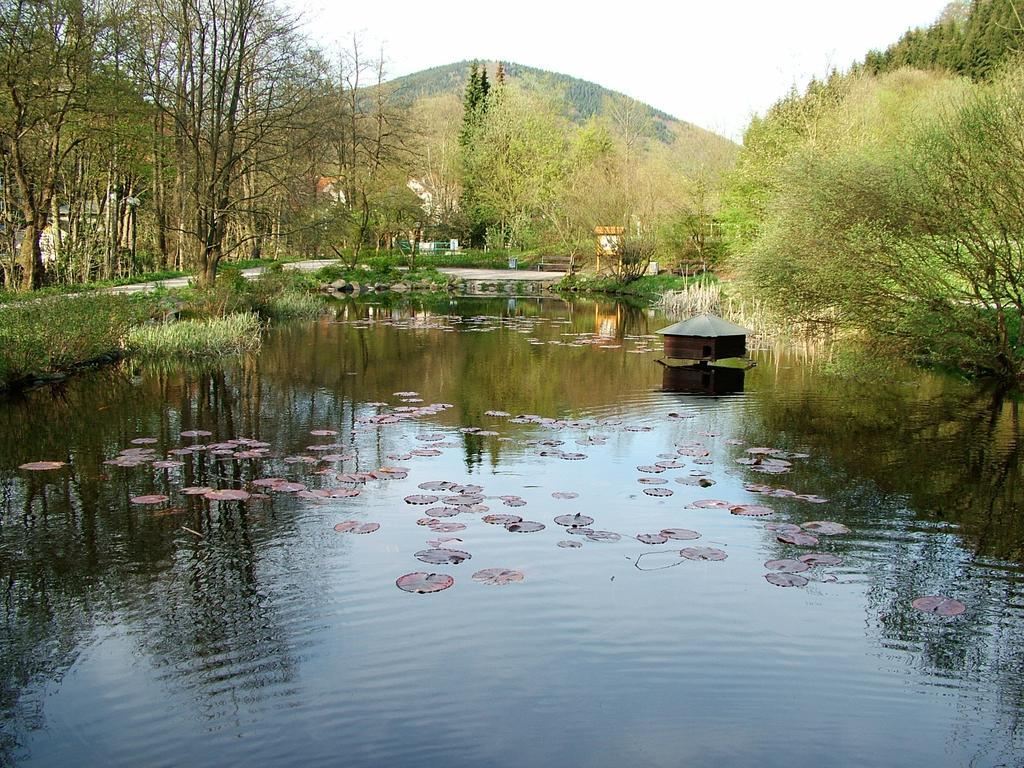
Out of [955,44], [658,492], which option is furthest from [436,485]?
[955,44]

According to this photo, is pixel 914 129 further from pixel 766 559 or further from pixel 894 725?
pixel 894 725

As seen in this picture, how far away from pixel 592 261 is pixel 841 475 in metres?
34.6

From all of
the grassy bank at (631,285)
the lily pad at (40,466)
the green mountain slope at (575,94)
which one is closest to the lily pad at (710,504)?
the lily pad at (40,466)

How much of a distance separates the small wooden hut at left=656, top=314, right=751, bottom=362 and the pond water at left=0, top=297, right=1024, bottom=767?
4.88 meters

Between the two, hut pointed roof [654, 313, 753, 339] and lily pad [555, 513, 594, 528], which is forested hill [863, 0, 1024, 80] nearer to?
hut pointed roof [654, 313, 753, 339]

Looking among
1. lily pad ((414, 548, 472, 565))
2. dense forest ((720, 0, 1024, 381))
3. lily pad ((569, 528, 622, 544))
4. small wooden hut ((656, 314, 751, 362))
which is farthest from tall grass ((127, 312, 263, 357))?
lily pad ((569, 528, 622, 544))

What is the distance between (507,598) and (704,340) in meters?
11.0

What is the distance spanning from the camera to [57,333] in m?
12.9

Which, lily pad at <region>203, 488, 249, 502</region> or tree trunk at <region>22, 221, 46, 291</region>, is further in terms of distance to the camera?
tree trunk at <region>22, 221, 46, 291</region>

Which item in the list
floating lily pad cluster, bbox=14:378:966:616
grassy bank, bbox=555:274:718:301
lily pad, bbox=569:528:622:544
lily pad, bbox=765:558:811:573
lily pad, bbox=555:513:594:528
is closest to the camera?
lily pad, bbox=765:558:811:573

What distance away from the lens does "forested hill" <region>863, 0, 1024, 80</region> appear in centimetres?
4547

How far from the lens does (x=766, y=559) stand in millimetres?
5965

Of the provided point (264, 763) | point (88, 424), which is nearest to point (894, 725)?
point (264, 763)

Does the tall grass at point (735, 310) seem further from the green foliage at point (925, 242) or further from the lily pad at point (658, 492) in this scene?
the lily pad at point (658, 492)
